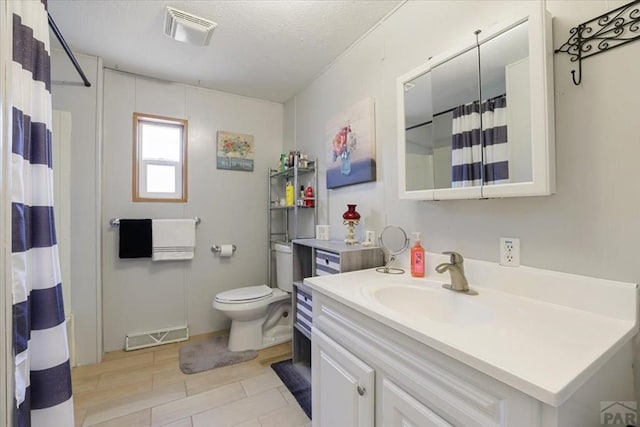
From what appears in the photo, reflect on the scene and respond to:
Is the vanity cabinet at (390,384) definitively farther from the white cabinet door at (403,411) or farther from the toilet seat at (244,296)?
the toilet seat at (244,296)

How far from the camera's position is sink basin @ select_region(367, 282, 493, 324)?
1.01 metres

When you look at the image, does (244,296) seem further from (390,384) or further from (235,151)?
(390,384)

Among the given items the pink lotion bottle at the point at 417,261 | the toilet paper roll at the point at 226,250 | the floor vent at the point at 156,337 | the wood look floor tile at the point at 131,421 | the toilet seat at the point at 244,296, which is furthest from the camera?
the toilet paper roll at the point at 226,250

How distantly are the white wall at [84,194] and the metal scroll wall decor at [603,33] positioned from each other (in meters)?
2.77

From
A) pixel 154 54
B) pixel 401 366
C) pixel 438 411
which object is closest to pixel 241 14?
pixel 154 54

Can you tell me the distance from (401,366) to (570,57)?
3.75 feet

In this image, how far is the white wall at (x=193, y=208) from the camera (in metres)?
2.21

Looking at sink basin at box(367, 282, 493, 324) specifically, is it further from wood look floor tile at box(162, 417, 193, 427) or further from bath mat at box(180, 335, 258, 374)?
bath mat at box(180, 335, 258, 374)

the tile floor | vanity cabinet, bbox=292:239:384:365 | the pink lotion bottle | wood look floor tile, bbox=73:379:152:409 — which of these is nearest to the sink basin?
the pink lotion bottle

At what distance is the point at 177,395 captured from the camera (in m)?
1.66

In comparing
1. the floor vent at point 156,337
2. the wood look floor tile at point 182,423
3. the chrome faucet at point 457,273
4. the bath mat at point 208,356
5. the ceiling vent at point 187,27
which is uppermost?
the ceiling vent at point 187,27

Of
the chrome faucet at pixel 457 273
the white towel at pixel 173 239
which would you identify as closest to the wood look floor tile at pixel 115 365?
the white towel at pixel 173 239

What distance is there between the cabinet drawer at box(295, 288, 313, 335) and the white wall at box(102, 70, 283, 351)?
2.98ft

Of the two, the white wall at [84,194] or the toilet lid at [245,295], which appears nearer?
the white wall at [84,194]
